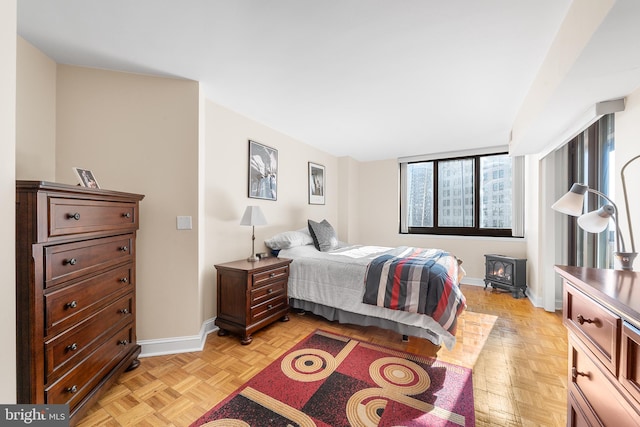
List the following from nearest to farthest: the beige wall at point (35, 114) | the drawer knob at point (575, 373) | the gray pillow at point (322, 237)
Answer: the drawer knob at point (575, 373), the beige wall at point (35, 114), the gray pillow at point (322, 237)

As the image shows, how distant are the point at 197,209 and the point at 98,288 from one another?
0.89 m

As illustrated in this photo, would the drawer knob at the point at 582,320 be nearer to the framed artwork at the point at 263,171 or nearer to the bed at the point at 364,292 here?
the bed at the point at 364,292

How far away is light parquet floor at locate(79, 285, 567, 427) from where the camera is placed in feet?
4.97

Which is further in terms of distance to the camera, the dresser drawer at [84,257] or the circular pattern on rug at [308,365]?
the circular pattern on rug at [308,365]

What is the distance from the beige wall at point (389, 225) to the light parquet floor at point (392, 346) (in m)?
1.44

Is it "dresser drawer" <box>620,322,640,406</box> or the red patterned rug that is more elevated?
"dresser drawer" <box>620,322,640,406</box>

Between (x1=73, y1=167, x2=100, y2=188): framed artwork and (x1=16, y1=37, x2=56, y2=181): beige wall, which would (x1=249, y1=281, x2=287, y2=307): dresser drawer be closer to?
(x1=73, y1=167, x2=100, y2=188): framed artwork

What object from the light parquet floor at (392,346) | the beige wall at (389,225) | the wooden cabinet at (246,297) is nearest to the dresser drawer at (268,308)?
the wooden cabinet at (246,297)

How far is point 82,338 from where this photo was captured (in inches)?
56.9

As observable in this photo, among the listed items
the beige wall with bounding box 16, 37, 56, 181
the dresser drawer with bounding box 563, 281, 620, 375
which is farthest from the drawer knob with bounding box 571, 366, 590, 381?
the beige wall with bounding box 16, 37, 56, 181

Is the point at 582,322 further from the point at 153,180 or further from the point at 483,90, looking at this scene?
the point at 153,180

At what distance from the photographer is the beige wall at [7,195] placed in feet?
2.81

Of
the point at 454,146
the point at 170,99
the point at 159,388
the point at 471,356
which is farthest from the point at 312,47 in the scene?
the point at 454,146

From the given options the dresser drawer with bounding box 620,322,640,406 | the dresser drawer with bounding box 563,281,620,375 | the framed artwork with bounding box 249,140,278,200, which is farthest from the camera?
the framed artwork with bounding box 249,140,278,200
